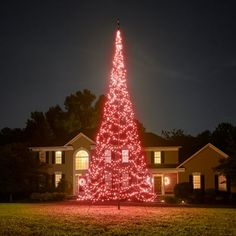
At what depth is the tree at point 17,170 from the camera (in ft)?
140

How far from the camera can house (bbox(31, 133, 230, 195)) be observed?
153 feet

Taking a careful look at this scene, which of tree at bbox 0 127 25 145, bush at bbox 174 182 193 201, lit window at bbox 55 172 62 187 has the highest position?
tree at bbox 0 127 25 145

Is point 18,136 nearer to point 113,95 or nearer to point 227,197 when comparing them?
point 227,197

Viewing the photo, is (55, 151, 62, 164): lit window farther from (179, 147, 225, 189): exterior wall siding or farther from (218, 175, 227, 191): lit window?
(218, 175, 227, 191): lit window

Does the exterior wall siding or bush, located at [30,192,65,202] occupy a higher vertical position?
the exterior wall siding

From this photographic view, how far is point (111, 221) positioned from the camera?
22.0 meters

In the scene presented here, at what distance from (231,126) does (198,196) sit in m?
38.1

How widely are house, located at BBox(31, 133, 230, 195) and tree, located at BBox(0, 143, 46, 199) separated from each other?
14.6 feet

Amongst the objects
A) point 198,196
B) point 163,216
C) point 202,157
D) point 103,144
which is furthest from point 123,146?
point 202,157

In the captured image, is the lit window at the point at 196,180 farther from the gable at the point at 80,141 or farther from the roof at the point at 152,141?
the gable at the point at 80,141

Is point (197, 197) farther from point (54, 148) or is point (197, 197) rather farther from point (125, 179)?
point (54, 148)

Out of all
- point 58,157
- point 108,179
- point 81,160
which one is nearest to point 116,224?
point 108,179

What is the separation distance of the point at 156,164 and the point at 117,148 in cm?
1956

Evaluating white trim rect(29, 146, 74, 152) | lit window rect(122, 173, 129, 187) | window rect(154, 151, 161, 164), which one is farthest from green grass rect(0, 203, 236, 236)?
white trim rect(29, 146, 74, 152)
